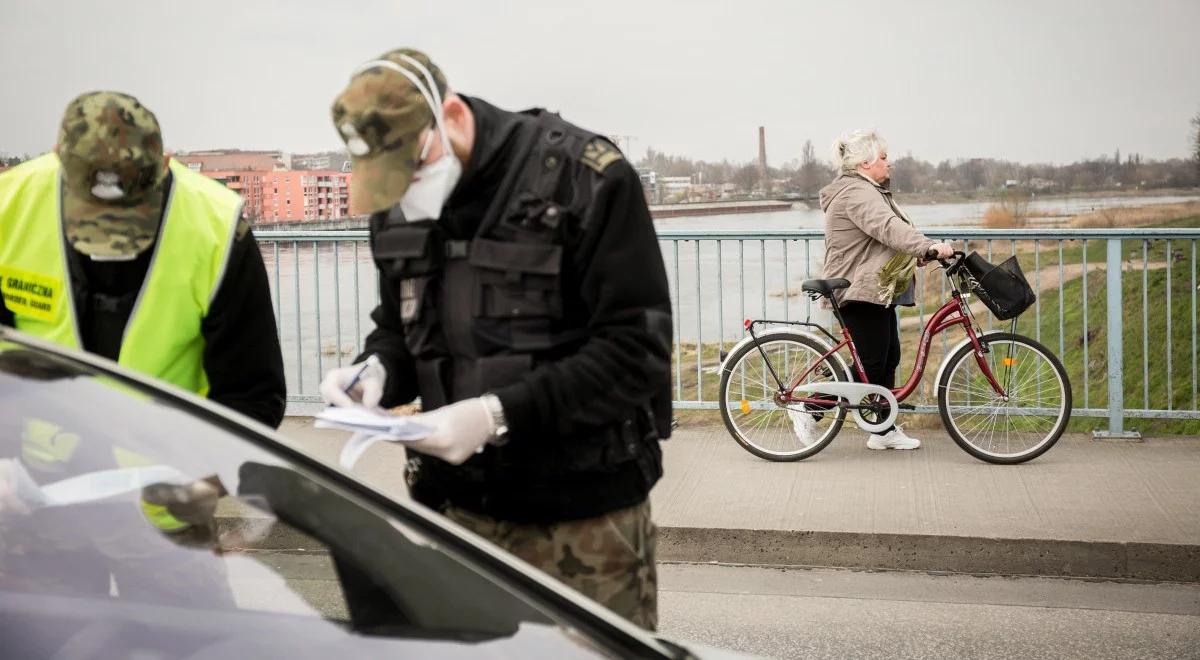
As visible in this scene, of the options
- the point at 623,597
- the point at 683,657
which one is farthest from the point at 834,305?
the point at 683,657

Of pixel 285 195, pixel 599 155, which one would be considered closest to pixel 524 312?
pixel 599 155

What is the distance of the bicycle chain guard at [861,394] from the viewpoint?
7.32 m

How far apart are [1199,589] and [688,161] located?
907cm

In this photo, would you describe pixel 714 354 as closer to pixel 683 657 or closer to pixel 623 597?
pixel 623 597

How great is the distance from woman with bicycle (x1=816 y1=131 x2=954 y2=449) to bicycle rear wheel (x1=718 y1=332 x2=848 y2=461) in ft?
0.23

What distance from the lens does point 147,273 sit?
2.69m

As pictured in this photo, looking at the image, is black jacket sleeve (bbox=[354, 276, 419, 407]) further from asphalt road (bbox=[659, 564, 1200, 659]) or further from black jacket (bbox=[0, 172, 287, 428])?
asphalt road (bbox=[659, 564, 1200, 659])

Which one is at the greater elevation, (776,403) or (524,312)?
(524,312)

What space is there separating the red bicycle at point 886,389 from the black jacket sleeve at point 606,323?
492 cm

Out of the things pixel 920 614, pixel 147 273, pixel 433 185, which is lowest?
pixel 920 614

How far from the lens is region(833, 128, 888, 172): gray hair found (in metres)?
7.36

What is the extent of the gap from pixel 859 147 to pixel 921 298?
3.74ft

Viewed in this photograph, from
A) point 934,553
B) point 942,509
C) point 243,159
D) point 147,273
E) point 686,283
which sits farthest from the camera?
point 243,159

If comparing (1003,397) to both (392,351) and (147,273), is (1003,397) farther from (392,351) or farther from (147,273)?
(147,273)
